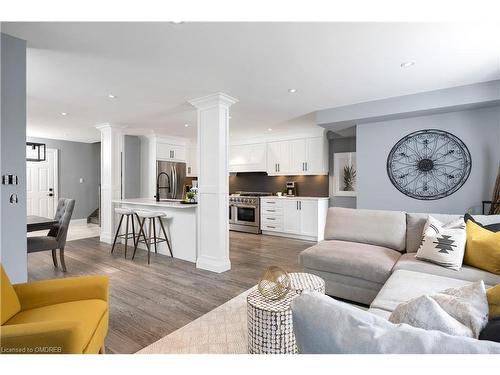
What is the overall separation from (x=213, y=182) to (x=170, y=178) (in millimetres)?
3475

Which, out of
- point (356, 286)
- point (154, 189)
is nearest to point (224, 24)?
point (356, 286)

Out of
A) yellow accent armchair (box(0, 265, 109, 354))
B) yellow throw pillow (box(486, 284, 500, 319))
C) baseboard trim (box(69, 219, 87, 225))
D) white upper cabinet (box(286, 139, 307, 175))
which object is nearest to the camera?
yellow throw pillow (box(486, 284, 500, 319))

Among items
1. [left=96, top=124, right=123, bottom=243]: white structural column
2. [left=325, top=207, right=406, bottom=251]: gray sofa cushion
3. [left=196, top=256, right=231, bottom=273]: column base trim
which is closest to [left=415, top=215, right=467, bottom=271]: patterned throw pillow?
[left=325, top=207, right=406, bottom=251]: gray sofa cushion

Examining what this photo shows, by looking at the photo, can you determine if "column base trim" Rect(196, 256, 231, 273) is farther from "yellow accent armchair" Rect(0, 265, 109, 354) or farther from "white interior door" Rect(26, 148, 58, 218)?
"white interior door" Rect(26, 148, 58, 218)

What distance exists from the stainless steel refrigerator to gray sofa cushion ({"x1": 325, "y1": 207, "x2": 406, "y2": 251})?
4493 millimetres

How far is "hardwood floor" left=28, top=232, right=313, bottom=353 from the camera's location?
214cm

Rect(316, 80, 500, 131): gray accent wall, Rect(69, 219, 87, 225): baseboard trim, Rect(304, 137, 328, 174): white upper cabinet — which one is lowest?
Rect(69, 219, 87, 225): baseboard trim

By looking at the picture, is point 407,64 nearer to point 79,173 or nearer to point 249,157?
point 249,157

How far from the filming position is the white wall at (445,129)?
3.33m

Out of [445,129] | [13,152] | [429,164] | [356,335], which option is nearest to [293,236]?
[429,164]

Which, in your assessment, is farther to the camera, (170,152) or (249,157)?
(249,157)

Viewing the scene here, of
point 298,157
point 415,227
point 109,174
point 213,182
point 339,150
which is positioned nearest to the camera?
point 415,227

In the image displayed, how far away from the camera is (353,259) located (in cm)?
246
